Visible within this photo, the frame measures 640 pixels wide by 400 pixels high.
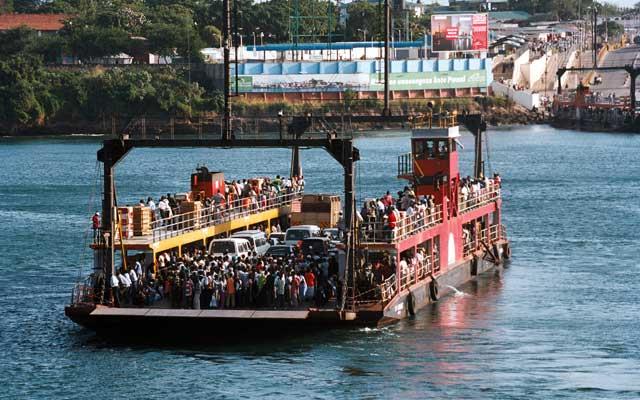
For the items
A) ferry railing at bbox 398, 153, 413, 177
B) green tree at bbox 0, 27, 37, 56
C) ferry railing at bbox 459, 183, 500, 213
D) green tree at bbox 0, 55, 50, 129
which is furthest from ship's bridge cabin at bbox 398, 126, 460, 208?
green tree at bbox 0, 27, 37, 56

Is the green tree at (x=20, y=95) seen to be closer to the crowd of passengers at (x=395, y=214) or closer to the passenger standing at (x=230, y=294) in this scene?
the crowd of passengers at (x=395, y=214)

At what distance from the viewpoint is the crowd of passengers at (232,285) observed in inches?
1533

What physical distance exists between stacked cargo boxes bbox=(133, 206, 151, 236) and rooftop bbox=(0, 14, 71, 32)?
133 meters

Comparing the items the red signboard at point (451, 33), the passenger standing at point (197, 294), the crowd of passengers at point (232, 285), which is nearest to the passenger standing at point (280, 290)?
the crowd of passengers at point (232, 285)

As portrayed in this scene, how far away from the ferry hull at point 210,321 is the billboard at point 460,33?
11764 centimetres

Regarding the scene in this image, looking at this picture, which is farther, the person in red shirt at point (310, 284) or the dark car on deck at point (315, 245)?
the dark car on deck at point (315, 245)

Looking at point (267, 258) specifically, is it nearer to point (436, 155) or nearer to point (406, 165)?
point (436, 155)

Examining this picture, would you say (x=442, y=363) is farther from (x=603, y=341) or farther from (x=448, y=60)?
(x=448, y=60)

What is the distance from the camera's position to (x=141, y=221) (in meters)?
41.8

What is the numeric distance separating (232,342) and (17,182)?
5431cm

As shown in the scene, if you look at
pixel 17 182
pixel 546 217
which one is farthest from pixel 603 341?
pixel 17 182

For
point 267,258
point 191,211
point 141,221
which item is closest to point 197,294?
point 267,258

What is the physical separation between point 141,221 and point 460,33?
11892 centimetres

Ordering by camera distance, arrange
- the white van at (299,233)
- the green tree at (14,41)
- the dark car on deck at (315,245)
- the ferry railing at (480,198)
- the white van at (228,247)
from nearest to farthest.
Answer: the dark car on deck at (315,245)
the white van at (228,247)
the white van at (299,233)
the ferry railing at (480,198)
the green tree at (14,41)
